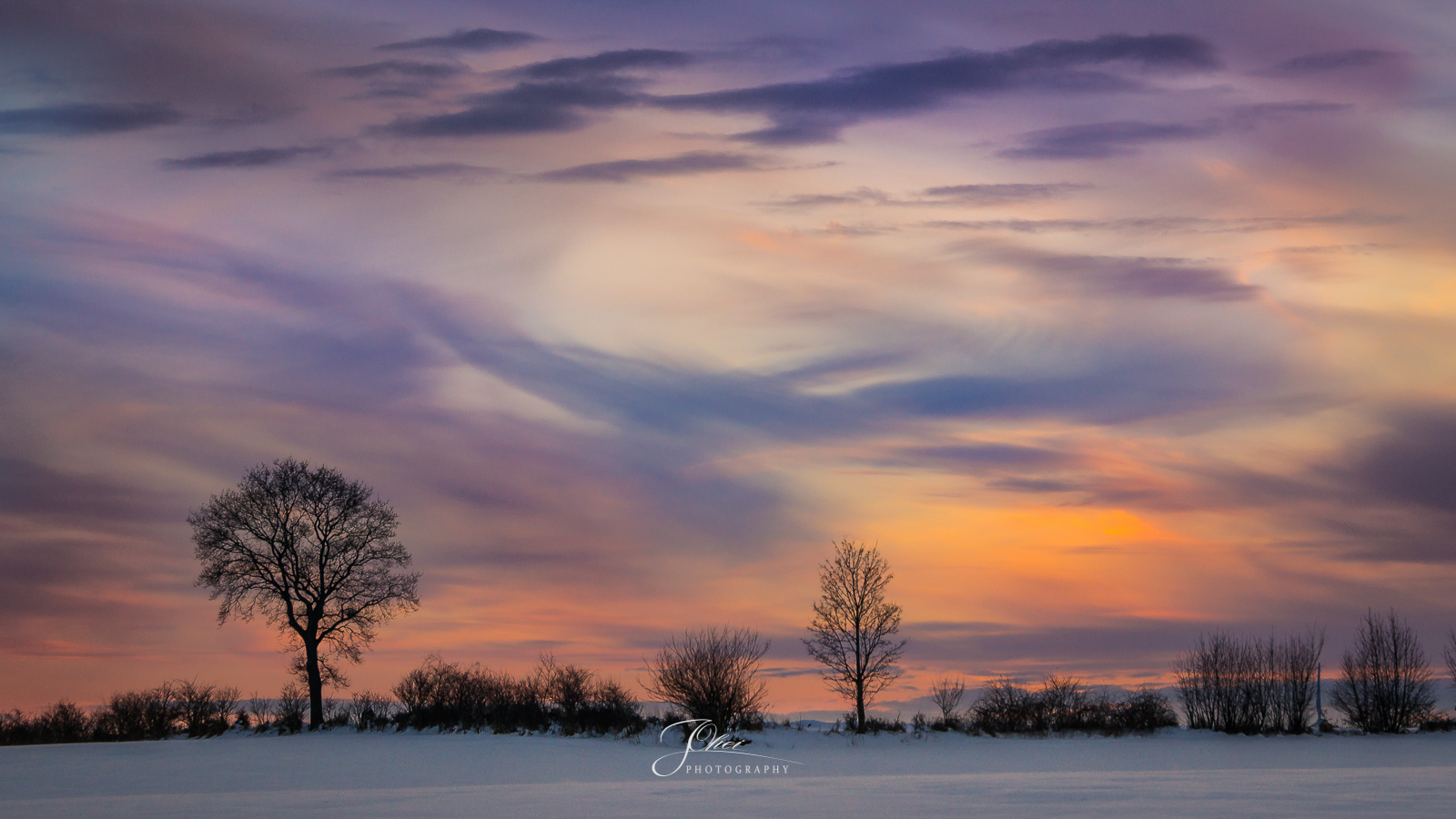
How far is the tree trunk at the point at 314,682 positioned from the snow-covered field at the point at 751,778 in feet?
15.5

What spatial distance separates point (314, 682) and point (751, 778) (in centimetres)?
2511

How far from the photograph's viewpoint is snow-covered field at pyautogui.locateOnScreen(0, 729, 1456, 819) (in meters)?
17.7

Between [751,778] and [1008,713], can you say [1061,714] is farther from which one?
[751,778]

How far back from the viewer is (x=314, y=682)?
142 ft

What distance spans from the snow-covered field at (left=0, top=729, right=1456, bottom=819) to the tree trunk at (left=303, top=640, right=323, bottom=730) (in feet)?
15.5

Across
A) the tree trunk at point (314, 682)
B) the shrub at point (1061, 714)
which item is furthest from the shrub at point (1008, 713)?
the tree trunk at point (314, 682)

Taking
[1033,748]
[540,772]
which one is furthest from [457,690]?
[1033,748]

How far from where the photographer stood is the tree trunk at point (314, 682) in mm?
43094

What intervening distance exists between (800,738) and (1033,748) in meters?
7.42

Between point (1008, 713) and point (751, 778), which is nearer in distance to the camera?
point (751, 778)

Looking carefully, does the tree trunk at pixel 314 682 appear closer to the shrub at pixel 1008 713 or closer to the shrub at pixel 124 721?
the shrub at pixel 124 721

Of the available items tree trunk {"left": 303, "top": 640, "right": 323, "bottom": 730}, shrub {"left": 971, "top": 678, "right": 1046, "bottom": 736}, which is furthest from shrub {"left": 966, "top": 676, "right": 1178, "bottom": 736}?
tree trunk {"left": 303, "top": 640, "right": 323, "bottom": 730}
